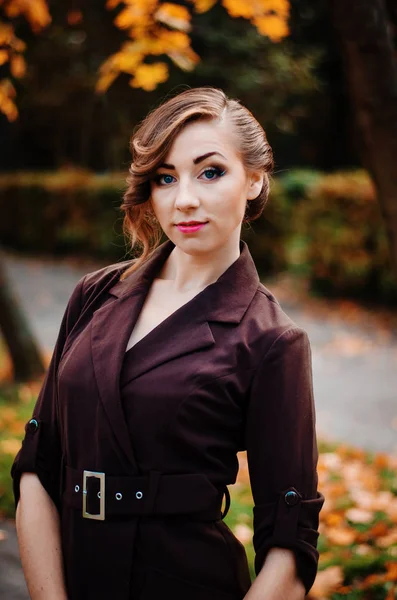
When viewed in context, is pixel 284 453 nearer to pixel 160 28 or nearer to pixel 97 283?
pixel 97 283

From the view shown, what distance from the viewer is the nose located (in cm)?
165

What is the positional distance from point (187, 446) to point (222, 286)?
1.30ft

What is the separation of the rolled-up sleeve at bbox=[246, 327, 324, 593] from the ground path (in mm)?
1566

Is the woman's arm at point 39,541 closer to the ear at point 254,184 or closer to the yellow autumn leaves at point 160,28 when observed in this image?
the ear at point 254,184

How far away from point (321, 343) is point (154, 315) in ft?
21.3

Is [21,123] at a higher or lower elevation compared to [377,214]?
higher

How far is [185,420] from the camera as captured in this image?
158 cm

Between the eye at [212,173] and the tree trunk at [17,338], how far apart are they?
4.72 meters

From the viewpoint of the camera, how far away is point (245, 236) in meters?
10.3

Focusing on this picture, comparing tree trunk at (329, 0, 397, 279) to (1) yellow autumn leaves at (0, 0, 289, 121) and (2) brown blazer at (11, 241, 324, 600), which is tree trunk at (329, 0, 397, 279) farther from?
(2) brown blazer at (11, 241, 324, 600)

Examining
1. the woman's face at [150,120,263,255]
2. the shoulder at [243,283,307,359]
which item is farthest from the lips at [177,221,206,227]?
the shoulder at [243,283,307,359]

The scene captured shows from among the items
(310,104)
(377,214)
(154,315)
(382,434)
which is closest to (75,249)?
(310,104)

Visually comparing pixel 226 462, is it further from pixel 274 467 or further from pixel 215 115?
pixel 215 115

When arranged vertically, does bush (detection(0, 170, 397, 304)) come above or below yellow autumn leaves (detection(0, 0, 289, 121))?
below
